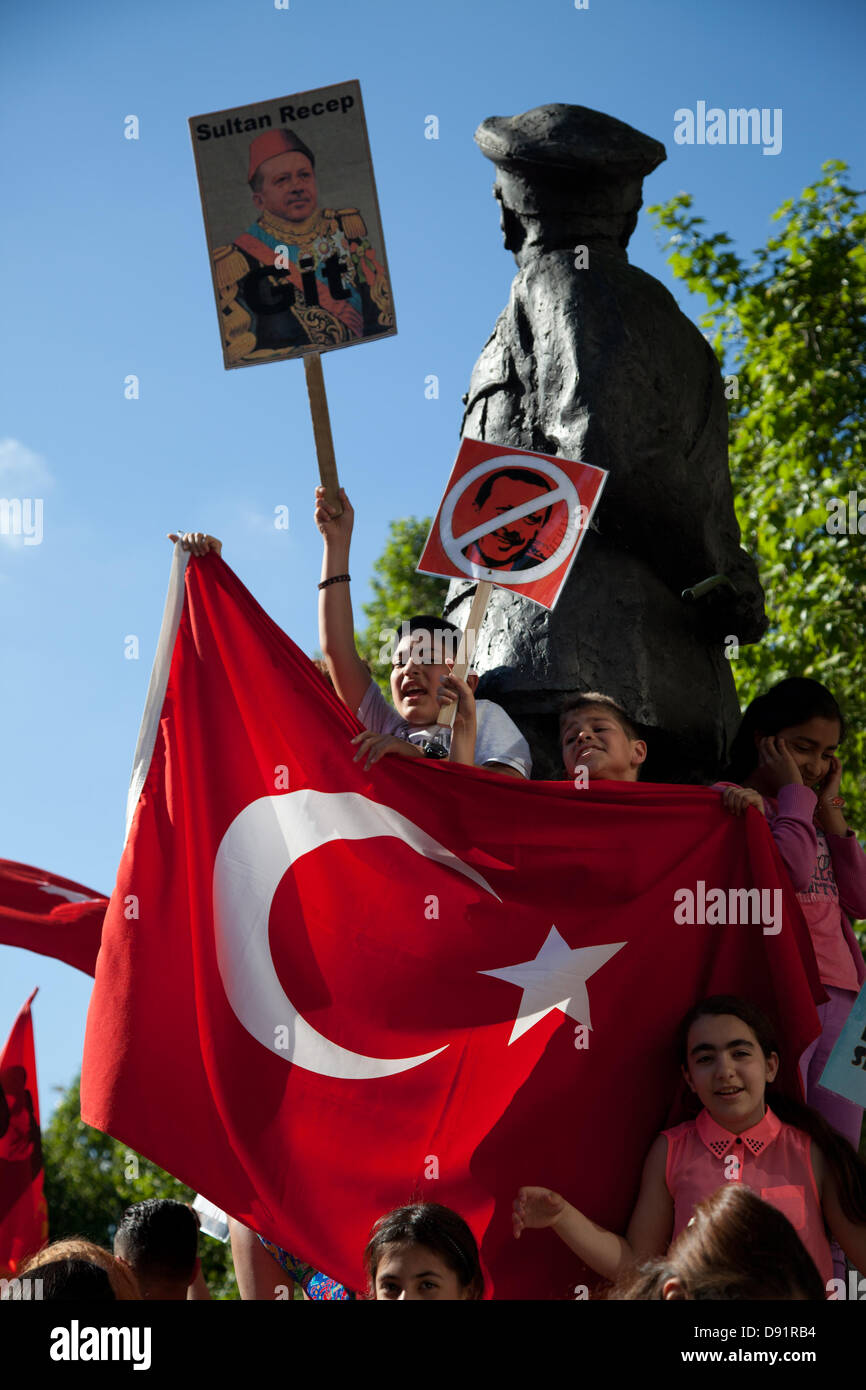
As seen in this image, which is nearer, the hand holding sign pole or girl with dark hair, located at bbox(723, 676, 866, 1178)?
girl with dark hair, located at bbox(723, 676, 866, 1178)

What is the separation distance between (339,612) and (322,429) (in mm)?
561

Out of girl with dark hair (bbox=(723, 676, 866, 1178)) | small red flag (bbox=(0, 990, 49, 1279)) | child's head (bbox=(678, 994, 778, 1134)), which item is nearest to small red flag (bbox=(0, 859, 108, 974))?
small red flag (bbox=(0, 990, 49, 1279))

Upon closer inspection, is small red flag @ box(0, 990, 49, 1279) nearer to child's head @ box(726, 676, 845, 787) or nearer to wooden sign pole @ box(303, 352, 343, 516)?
wooden sign pole @ box(303, 352, 343, 516)

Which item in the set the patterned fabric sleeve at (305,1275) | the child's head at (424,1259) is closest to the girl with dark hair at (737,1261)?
the child's head at (424,1259)

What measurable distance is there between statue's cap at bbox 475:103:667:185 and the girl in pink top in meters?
3.54

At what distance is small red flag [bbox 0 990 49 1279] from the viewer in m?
5.76

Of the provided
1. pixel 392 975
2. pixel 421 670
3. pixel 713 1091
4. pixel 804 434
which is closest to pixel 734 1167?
pixel 713 1091

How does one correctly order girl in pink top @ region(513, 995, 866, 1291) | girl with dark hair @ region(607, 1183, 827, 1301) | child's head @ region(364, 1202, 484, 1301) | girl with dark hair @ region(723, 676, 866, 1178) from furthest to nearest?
1. girl with dark hair @ region(723, 676, 866, 1178)
2. girl in pink top @ region(513, 995, 866, 1291)
3. child's head @ region(364, 1202, 484, 1301)
4. girl with dark hair @ region(607, 1183, 827, 1301)

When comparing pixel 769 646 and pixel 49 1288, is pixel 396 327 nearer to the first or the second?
pixel 49 1288

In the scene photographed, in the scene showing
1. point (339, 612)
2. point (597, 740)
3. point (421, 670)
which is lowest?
point (597, 740)

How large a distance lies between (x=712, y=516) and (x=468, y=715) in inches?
70.6

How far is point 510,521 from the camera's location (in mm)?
5023

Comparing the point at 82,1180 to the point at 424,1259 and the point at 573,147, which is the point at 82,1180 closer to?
the point at 573,147

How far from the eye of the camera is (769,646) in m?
12.0
